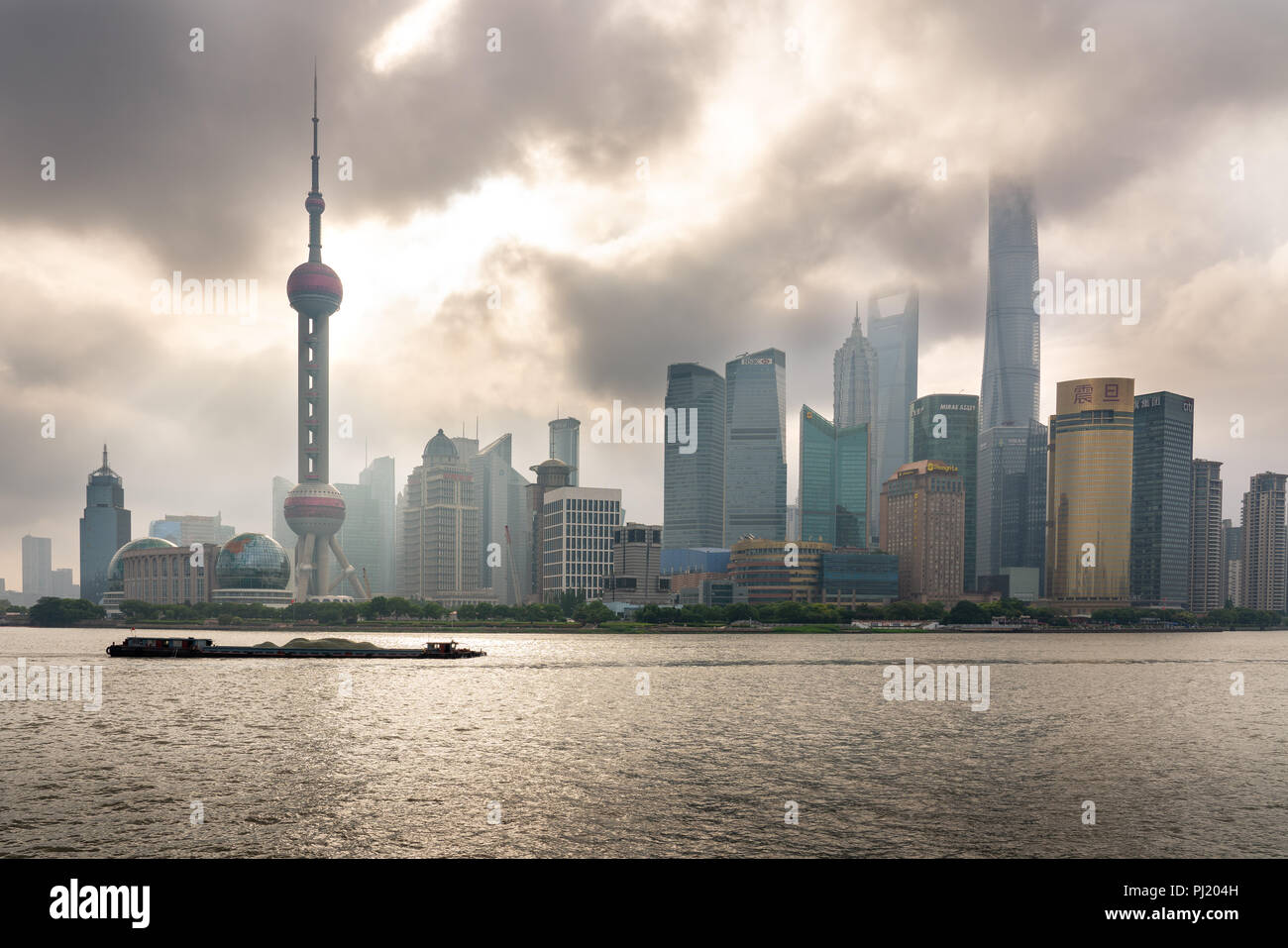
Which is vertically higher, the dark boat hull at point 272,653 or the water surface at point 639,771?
the water surface at point 639,771

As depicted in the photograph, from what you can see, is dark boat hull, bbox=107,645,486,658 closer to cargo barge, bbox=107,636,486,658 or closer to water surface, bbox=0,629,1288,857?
cargo barge, bbox=107,636,486,658

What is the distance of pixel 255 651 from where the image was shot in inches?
6905

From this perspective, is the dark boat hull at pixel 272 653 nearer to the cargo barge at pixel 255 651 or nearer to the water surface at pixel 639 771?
the cargo barge at pixel 255 651

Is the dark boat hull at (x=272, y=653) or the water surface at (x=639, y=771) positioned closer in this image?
the water surface at (x=639, y=771)

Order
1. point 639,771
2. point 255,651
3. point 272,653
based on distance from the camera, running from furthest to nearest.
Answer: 1. point 255,651
2. point 272,653
3. point 639,771

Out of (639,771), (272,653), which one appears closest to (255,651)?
(272,653)

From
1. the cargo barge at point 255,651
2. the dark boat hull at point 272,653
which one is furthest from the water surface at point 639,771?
the dark boat hull at point 272,653

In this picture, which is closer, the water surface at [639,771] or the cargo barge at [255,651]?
the water surface at [639,771]

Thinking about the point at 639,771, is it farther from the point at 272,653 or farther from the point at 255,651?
the point at 255,651

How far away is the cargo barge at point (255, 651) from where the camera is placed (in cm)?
16925
